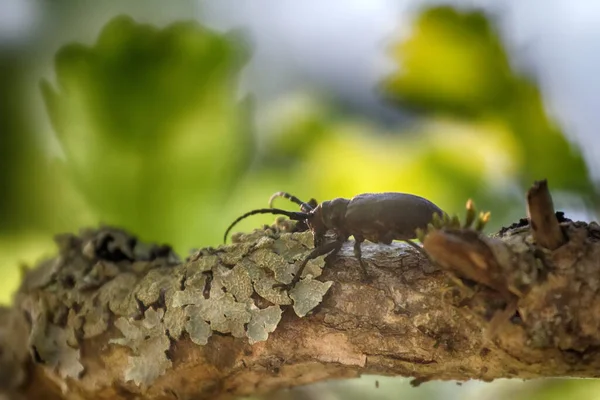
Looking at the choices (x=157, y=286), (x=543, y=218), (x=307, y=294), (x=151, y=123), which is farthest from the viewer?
(x=151, y=123)

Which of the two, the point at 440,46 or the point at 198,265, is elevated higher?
the point at 440,46

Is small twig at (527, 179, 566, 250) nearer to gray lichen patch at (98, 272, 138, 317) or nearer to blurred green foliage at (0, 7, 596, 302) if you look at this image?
gray lichen patch at (98, 272, 138, 317)

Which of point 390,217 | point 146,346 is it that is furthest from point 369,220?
point 146,346

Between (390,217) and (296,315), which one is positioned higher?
(390,217)

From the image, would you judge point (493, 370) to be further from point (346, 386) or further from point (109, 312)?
point (346, 386)

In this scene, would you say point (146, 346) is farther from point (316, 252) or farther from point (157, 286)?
point (316, 252)

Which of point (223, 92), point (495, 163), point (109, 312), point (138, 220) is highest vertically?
point (223, 92)

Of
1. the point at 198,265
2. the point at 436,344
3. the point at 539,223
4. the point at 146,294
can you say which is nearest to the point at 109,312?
the point at 146,294
